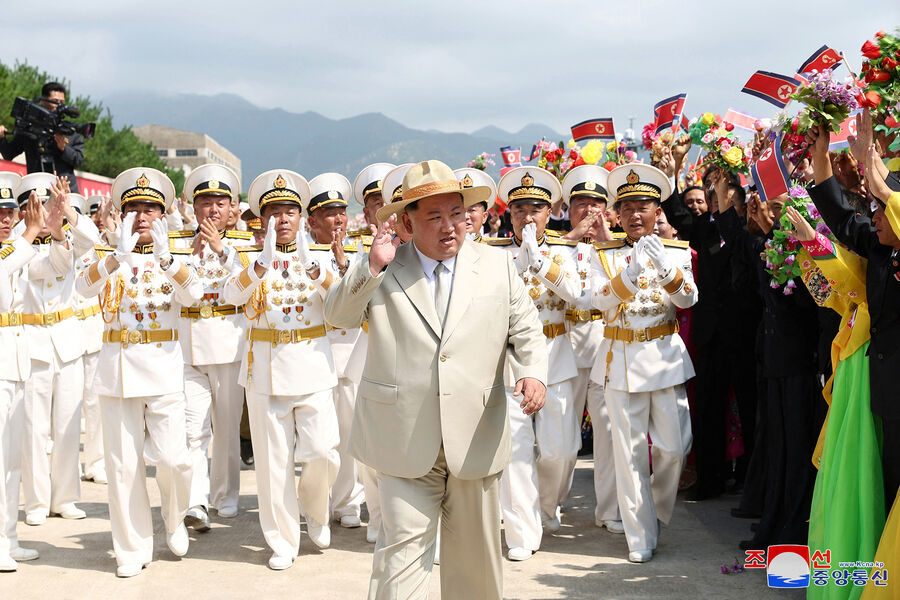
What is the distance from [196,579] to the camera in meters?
5.64

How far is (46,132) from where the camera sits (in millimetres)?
9852

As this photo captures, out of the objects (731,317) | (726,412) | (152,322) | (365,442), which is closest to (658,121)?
(731,317)

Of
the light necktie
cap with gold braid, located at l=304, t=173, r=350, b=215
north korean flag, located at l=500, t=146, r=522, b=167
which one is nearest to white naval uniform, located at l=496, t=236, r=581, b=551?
cap with gold braid, located at l=304, t=173, r=350, b=215

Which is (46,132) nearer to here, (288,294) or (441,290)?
(288,294)

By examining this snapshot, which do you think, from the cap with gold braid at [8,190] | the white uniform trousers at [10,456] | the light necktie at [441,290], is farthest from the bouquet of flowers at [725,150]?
the white uniform trousers at [10,456]

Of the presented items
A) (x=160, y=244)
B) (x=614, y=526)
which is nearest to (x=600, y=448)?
(x=614, y=526)

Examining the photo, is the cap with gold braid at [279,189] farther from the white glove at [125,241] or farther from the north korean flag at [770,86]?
the north korean flag at [770,86]

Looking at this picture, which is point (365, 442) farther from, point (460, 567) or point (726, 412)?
point (726, 412)

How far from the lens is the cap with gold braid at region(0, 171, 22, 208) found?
6094mm

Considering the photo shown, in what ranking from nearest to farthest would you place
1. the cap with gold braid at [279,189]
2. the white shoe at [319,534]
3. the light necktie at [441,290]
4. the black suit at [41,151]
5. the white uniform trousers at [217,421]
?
the light necktie at [441,290] → the white shoe at [319,534] → the cap with gold braid at [279,189] → the white uniform trousers at [217,421] → the black suit at [41,151]

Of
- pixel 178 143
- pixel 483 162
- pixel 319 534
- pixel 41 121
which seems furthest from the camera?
pixel 178 143

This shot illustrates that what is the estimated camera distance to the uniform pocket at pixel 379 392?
3.89 m

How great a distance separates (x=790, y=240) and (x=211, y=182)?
4.22 meters

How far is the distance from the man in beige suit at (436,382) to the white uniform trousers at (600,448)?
2579 mm
